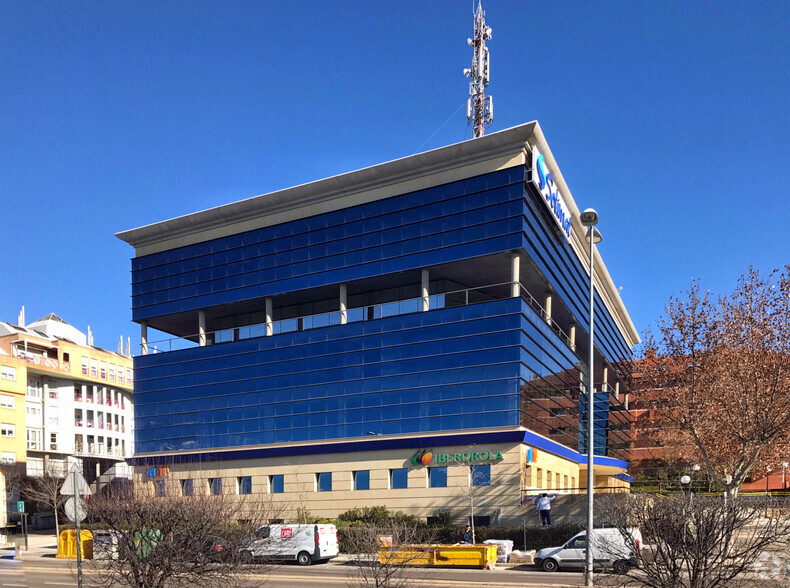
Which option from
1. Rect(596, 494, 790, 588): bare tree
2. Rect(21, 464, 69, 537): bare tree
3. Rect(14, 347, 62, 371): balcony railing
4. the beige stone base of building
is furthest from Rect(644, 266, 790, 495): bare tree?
Rect(14, 347, 62, 371): balcony railing

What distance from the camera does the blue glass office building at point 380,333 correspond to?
145ft

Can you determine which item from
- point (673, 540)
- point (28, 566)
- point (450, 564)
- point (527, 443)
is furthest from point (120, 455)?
point (673, 540)

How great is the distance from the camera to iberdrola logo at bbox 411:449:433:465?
45.1 m

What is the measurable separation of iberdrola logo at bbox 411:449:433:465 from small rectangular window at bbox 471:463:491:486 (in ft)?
9.44

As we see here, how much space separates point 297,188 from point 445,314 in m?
14.4

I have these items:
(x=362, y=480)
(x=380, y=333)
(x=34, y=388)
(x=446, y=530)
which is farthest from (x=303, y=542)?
(x=34, y=388)

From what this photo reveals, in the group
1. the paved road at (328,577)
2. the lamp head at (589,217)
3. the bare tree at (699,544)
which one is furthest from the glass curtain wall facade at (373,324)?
the bare tree at (699,544)

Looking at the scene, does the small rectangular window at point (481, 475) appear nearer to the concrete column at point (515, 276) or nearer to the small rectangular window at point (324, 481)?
the concrete column at point (515, 276)

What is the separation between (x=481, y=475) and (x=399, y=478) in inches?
220

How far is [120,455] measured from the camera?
290ft

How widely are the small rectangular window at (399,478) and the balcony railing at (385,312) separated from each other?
9686 millimetres

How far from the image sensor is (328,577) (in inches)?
1069

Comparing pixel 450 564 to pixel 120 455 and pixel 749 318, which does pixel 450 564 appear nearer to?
pixel 749 318

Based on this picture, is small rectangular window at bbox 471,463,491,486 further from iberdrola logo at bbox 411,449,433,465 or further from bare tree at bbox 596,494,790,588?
bare tree at bbox 596,494,790,588
